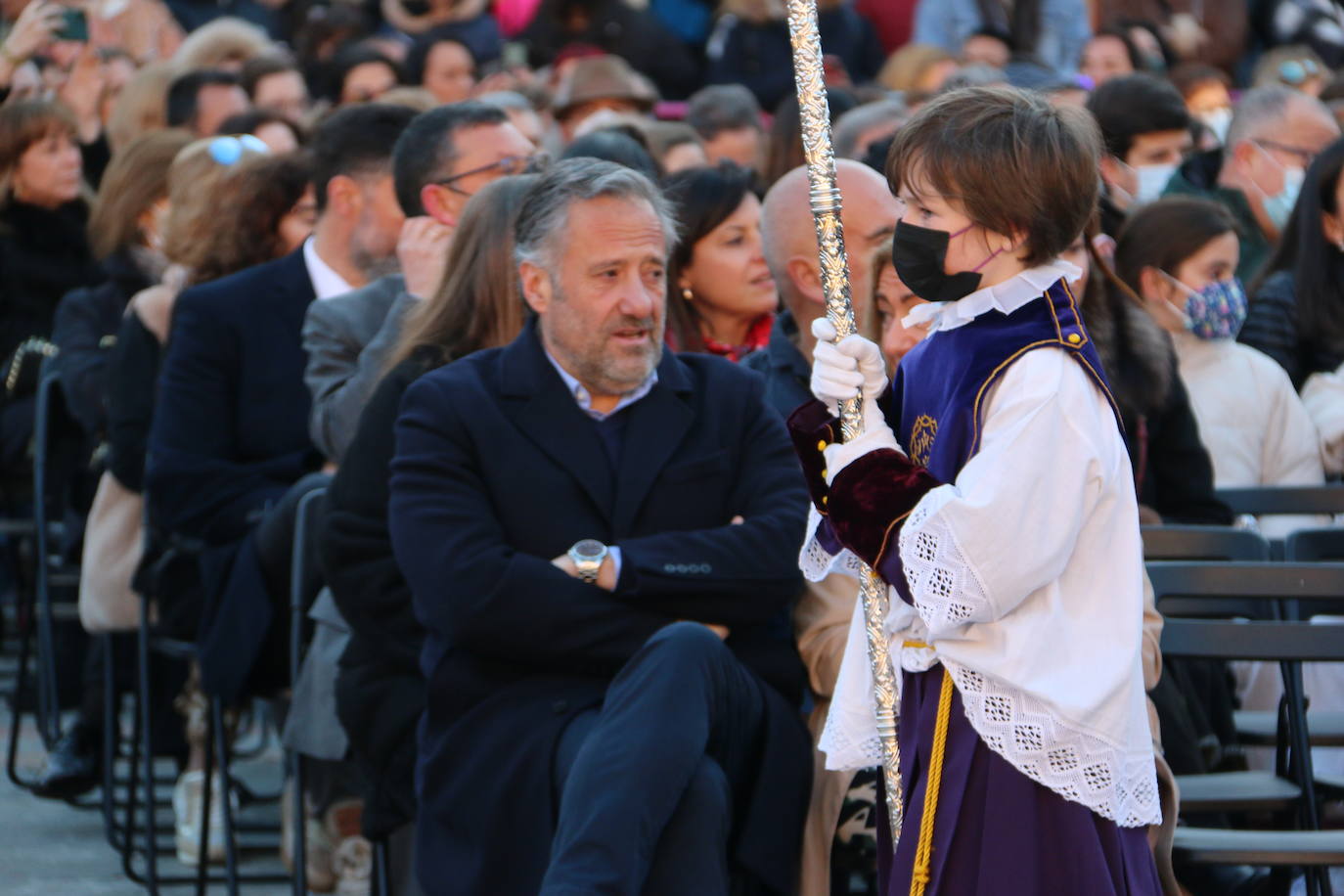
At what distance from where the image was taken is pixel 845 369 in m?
3.09

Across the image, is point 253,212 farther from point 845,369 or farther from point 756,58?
point 756,58

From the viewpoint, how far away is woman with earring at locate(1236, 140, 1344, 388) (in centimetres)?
625

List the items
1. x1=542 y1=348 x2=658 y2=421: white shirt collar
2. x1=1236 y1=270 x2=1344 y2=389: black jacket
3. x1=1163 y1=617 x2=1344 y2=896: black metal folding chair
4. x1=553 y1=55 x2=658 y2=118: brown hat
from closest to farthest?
1. x1=1163 y1=617 x2=1344 y2=896: black metal folding chair
2. x1=542 y1=348 x2=658 y2=421: white shirt collar
3. x1=1236 y1=270 x2=1344 y2=389: black jacket
4. x1=553 y1=55 x2=658 y2=118: brown hat

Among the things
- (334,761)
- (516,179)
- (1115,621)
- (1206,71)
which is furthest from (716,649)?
(1206,71)

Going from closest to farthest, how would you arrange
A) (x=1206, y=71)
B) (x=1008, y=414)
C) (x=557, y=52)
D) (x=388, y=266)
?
(x=1008, y=414), (x=388, y=266), (x=1206, y=71), (x=557, y=52)

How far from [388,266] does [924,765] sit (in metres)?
3.01

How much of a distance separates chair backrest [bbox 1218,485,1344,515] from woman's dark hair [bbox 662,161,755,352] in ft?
4.65

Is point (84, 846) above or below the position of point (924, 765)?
below

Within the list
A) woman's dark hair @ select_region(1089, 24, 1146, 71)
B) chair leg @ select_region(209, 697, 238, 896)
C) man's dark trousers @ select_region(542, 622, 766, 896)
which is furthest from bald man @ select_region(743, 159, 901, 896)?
woman's dark hair @ select_region(1089, 24, 1146, 71)

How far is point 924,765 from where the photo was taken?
10.2ft

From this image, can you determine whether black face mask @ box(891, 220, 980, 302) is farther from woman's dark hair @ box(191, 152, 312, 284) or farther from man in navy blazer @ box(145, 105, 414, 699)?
woman's dark hair @ box(191, 152, 312, 284)

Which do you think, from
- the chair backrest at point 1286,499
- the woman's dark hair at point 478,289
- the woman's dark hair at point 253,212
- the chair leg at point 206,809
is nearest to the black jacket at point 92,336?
the woman's dark hair at point 253,212

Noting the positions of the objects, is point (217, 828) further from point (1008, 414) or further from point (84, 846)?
point (1008, 414)

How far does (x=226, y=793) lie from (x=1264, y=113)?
4.75 meters
